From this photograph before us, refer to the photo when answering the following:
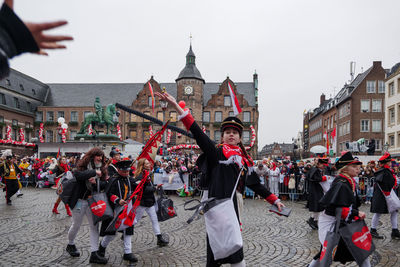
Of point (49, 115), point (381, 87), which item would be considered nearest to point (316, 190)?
point (381, 87)

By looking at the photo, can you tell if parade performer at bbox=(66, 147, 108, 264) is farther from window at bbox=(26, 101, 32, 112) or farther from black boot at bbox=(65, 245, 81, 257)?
window at bbox=(26, 101, 32, 112)

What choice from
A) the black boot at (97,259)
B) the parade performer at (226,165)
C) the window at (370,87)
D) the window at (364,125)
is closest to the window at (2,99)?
the black boot at (97,259)

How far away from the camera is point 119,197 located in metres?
5.47

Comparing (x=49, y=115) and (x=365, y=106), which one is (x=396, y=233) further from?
(x=49, y=115)

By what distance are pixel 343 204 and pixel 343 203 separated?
0.01 metres

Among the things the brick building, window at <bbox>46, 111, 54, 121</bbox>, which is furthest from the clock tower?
window at <bbox>46, 111, 54, 121</bbox>

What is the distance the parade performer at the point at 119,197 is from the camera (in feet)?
17.6

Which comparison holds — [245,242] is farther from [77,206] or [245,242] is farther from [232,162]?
[232,162]

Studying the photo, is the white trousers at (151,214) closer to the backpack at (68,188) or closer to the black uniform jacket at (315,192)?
the backpack at (68,188)

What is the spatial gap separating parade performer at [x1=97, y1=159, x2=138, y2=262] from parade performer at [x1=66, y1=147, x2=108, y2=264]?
0.13 meters

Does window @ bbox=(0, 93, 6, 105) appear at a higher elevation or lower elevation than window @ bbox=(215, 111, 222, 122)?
higher

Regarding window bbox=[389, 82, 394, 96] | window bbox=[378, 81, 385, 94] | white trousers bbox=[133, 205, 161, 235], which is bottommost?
white trousers bbox=[133, 205, 161, 235]

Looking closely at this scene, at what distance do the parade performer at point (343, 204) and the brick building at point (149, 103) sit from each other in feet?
149

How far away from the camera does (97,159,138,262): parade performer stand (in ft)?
17.6
